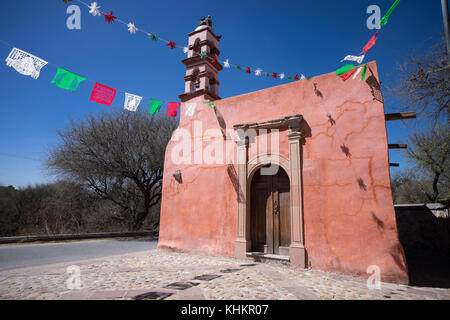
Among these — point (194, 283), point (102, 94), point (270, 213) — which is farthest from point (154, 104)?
point (194, 283)

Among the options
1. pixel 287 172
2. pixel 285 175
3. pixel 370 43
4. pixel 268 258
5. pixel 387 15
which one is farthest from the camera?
pixel 285 175

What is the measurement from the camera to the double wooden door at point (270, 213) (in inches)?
239

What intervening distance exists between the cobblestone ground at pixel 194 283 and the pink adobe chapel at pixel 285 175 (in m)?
0.64

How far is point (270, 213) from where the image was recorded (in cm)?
636

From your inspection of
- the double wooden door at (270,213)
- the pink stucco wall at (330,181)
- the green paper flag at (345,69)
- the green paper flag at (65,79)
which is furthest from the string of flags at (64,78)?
the green paper flag at (345,69)

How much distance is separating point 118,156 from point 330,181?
39.2 ft

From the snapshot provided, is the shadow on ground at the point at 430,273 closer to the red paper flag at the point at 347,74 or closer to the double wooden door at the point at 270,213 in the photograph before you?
the double wooden door at the point at 270,213

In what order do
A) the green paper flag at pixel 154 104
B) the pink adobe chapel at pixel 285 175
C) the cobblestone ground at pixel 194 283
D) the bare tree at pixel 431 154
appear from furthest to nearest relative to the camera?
the bare tree at pixel 431 154
the green paper flag at pixel 154 104
the pink adobe chapel at pixel 285 175
the cobblestone ground at pixel 194 283

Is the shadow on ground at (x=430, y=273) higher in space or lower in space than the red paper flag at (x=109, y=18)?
lower

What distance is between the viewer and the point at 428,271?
560 centimetres

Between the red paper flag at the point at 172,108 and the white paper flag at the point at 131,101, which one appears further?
the red paper flag at the point at 172,108

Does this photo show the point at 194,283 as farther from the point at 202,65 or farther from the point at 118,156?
the point at 118,156

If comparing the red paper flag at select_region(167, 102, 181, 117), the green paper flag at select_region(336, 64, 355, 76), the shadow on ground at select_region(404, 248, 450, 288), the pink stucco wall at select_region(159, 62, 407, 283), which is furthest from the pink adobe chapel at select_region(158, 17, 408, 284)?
the red paper flag at select_region(167, 102, 181, 117)
